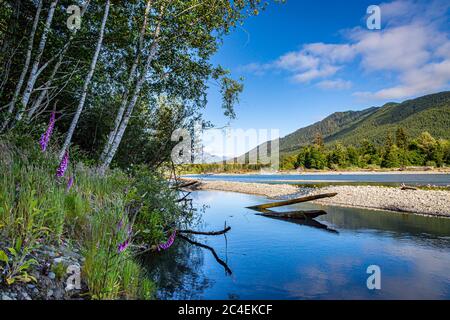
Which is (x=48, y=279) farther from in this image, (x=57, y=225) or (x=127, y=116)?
(x=127, y=116)

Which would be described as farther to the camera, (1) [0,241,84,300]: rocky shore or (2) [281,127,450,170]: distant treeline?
(2) [281,127,450,170]: distant treeline

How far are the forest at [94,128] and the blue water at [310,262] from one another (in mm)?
1288

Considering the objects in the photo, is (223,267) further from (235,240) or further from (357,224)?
(357,224)

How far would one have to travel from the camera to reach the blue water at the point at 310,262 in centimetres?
750

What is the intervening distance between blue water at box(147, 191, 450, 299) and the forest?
1288 mm

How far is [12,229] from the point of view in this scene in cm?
412

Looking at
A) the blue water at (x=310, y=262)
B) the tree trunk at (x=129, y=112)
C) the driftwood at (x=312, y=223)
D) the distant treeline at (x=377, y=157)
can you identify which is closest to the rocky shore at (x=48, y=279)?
the blue water at (x=310, y=262)

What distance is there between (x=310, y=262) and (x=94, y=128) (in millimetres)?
12071

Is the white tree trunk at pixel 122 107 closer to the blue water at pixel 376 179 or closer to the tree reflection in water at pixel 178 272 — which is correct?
the tree reflection in water at pixel 178 272

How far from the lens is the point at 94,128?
48.1 ft

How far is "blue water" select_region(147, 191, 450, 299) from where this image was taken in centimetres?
750

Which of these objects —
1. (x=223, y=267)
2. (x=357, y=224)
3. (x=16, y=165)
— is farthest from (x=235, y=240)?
(x=16, y=165)

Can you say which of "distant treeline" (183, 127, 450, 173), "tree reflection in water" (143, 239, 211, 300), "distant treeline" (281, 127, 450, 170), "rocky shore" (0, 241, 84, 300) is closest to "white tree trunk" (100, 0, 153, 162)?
"tree reflection in water" (143, 239, 211, 300)

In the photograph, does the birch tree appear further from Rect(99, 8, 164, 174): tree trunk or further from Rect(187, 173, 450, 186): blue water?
Rect(187, 173, 450, 186): blue water
